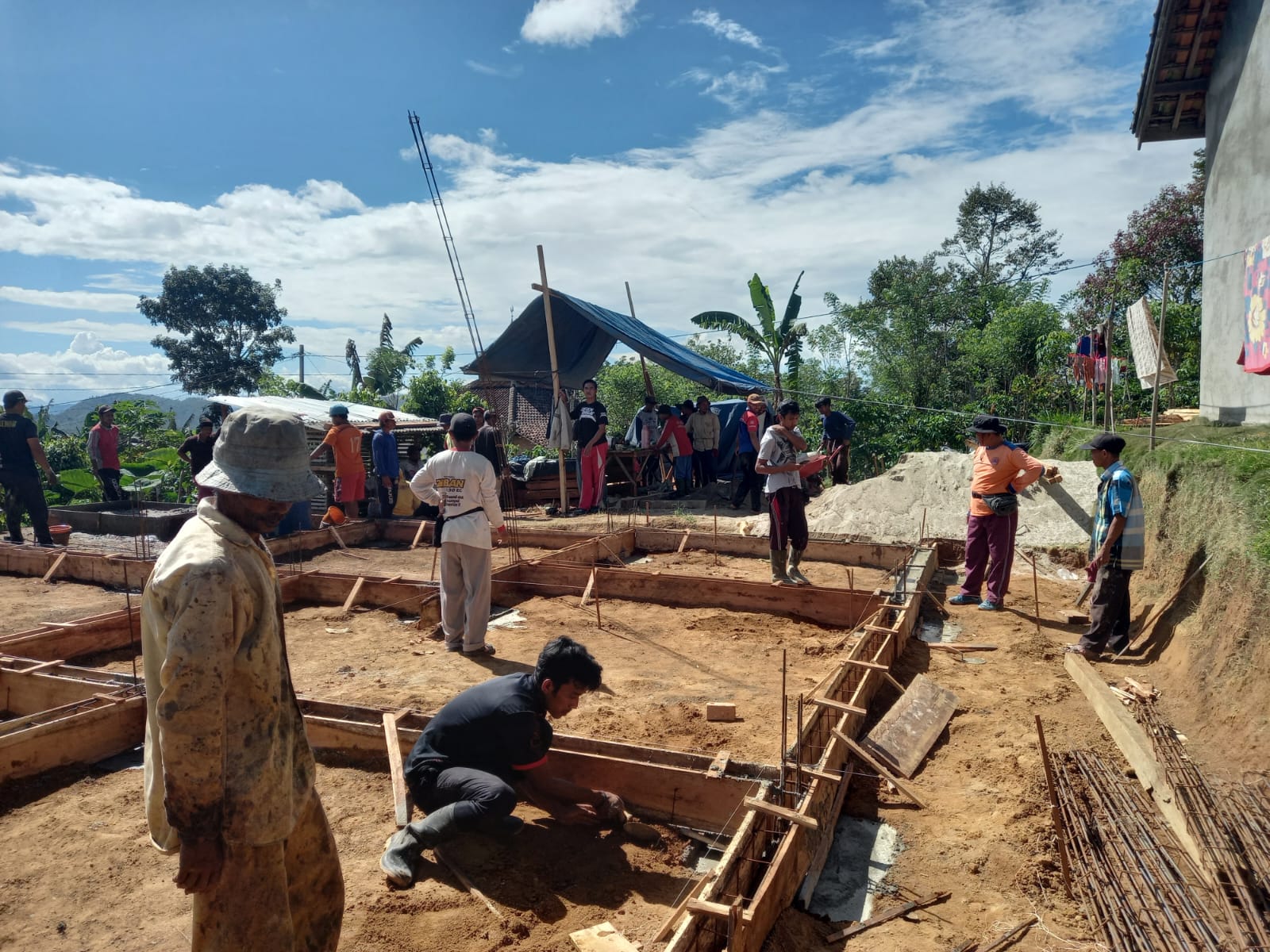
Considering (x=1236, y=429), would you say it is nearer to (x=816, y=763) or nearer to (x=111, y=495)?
(x=816, y=763)

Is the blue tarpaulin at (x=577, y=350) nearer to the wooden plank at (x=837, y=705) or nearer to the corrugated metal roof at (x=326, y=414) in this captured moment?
the corrugated metal roof at (x=326, y=414)

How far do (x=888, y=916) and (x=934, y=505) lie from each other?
7800mm

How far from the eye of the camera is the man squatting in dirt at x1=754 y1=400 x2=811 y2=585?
6.85 m

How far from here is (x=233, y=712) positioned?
5.84 feet

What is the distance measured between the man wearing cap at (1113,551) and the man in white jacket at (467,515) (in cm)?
390

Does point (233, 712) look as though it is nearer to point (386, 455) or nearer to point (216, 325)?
point (386, 455)

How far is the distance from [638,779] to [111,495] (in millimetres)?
11737

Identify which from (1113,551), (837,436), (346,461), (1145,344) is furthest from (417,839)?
(837,436)

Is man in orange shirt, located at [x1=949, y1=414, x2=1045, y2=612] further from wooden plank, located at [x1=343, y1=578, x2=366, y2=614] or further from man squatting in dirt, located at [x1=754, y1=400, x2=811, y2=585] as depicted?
wooden plank, located at [x1=343, y1=578, x2=366, y2=614]

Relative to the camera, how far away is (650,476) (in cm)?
1423

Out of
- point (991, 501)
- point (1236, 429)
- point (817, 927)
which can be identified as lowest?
point (817, 927)

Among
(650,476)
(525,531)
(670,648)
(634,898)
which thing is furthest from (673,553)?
(634,898)

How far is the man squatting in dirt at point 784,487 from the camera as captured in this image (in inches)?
270

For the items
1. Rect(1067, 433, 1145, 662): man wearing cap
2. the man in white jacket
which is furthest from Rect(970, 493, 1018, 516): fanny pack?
the man in white jacket
